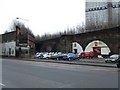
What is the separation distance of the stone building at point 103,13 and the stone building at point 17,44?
81.4ft

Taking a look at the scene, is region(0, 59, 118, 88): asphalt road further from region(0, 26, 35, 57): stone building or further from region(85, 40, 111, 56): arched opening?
region(0, 26, 35, 57): stone building

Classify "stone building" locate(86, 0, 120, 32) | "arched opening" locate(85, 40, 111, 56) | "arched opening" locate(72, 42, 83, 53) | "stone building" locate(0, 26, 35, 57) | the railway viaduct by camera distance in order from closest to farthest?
the railway viaduct → "arched opening" locate(85, 40, 111, 56) → "stone building" locate(86, 0, 120, 32) → "arched opening" locate(72, 42, 83, 53) → "stone building" locate(0, 26, 35, 57)

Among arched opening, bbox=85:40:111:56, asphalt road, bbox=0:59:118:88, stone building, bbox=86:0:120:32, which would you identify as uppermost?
stone building, bbox=86:0:120:32

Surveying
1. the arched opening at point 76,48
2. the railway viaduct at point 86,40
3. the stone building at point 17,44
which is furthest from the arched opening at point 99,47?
the stone building at point 17,44

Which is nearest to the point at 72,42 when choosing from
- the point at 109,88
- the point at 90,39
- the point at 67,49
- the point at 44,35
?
the point at 67,49

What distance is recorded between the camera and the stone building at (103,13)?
248 ft

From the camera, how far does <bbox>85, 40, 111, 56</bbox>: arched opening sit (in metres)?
66.8

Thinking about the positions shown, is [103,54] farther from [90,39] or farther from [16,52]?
[16,52]

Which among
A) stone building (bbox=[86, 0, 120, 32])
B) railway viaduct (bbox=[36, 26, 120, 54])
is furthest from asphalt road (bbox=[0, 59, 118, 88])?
stone building (bbox=[86, 0, 120, 32])

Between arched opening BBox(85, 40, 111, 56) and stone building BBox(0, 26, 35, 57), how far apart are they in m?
20.2

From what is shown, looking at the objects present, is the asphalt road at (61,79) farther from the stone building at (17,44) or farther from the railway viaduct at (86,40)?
the stone building at (17,44)

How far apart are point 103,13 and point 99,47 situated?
16413mm

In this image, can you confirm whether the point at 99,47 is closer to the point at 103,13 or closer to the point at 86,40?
the point at 86,40

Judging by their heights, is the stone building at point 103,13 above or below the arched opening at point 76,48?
above
